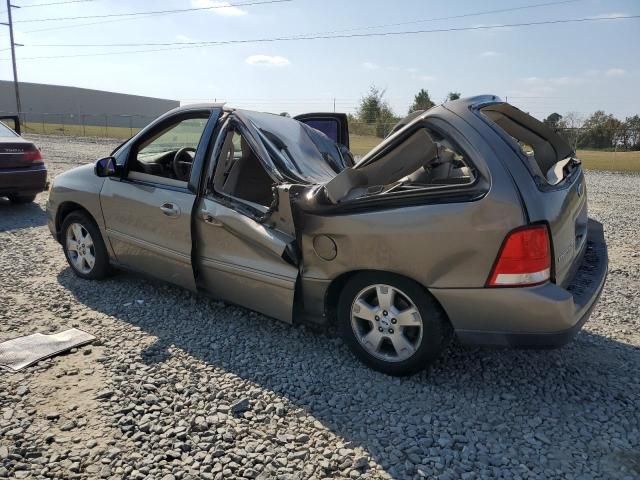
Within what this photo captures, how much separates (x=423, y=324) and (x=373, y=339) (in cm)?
40

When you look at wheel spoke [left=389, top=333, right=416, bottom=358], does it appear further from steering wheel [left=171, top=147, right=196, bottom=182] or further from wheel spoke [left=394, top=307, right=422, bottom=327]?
steering wheel [left=171, top=147, right=196, bottom=182]

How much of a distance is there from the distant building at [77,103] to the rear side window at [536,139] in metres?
57.4

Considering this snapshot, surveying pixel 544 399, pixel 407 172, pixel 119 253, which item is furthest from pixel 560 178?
pixel 119 253

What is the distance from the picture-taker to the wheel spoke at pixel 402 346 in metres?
3.17

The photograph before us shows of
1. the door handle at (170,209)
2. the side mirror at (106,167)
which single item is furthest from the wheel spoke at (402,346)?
the side mirror at (106,167)

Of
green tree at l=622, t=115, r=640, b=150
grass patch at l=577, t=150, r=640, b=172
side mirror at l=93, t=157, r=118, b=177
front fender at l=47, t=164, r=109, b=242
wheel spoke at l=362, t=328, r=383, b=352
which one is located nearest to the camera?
wheel spoke at l=362, t=328, r=383, b=352

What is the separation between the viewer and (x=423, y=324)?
3055 millimetres

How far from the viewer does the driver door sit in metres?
4.04

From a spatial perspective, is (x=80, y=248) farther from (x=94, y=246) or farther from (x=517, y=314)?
(x=517, y=314)

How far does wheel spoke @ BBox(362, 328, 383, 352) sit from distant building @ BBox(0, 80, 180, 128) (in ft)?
190

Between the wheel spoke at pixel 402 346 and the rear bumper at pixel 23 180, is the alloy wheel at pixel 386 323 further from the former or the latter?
the rear bumper at pixel 23 180

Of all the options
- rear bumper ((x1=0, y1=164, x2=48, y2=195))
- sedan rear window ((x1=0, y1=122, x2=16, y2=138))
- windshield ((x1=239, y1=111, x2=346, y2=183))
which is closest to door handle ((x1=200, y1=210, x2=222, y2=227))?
windshield ((x1=239, y1=111, x2=346, y2=183))

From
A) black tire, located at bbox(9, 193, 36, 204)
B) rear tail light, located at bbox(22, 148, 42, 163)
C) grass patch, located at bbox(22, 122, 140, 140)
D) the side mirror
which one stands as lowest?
black tire, located at bbox(9, 193, 36, 204)

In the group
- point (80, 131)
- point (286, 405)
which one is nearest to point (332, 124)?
point (286, 405)
